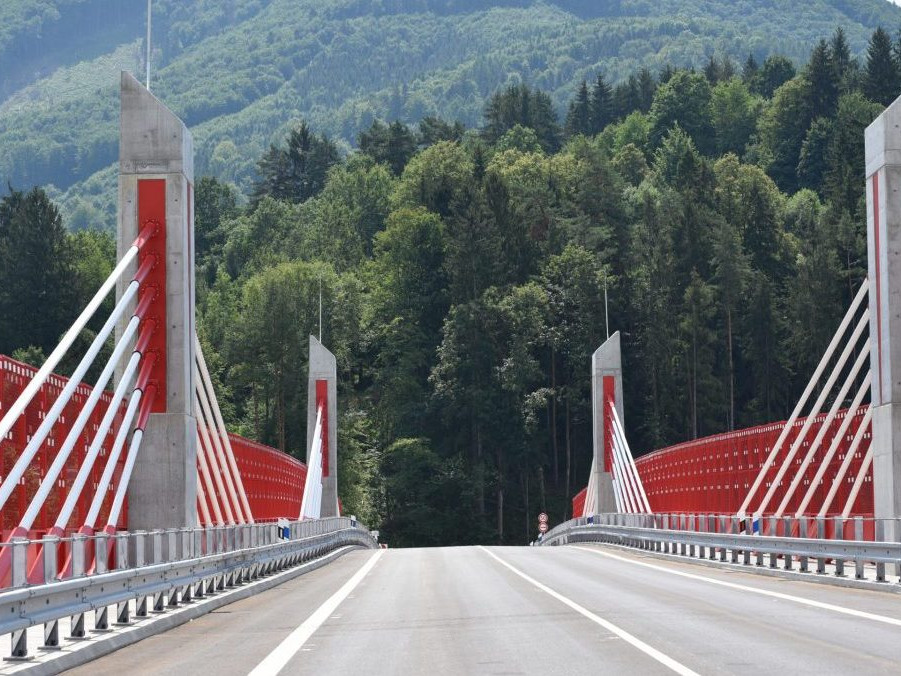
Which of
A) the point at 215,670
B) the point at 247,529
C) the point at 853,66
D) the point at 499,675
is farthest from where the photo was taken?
the point at 853,66

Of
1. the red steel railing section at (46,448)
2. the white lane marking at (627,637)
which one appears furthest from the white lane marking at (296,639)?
the red steel railing section at (46,448)

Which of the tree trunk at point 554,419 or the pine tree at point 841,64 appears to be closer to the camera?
the tree trunk at point 554,419

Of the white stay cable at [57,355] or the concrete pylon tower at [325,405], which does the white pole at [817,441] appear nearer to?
the white stay cable at [57,355]

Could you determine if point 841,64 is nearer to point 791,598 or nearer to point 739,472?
point 739,472

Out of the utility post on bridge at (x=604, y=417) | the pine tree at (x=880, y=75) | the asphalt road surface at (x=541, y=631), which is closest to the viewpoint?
the asphalt road surface at (x=541, y=631)

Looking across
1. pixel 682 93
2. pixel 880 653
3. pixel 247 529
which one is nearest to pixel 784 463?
pixel 247 529

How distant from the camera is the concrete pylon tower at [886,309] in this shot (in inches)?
1270

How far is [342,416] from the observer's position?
117000 mm

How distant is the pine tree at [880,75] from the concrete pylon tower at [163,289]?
134268 mm

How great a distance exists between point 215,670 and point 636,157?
6522 inches

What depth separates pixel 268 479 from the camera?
→ 51656mm

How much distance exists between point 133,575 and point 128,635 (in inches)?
31.6

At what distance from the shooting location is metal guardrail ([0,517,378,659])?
14.2 meters

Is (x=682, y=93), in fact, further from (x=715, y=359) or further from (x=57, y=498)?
(x=57, y=498)
